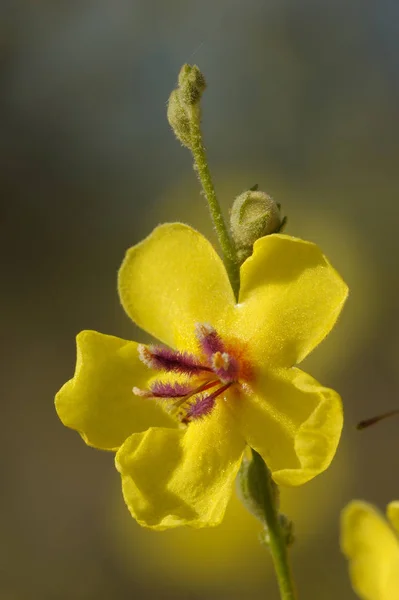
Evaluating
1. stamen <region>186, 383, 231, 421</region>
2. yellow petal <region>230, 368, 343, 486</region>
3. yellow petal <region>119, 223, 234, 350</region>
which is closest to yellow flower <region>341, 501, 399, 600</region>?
yellow petal <region>230, 368, 343, 486</region>

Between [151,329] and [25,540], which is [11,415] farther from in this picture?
[151,329]

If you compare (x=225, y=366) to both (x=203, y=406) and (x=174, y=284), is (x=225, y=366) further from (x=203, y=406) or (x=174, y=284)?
(x=174, y=284)

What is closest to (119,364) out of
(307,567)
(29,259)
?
(307,567)

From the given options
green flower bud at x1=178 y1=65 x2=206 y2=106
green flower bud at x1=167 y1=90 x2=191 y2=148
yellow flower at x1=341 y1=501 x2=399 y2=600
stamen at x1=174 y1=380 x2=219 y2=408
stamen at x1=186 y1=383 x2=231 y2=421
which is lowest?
yellow flower at x1=341 y1=501 x2=399 y2=600

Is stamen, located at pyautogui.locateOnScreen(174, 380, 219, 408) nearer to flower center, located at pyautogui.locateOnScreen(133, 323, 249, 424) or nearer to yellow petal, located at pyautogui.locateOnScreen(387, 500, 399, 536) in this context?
flower center, located at pyautogui.locateOnScreen(133, 323, 249, 424)

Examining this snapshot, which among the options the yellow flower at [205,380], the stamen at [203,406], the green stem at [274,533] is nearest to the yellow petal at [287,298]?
the yellow flower at [205,380]

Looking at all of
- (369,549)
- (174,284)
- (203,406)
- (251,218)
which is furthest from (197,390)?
(369,549)
